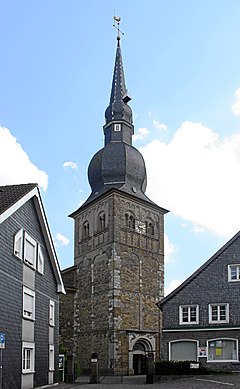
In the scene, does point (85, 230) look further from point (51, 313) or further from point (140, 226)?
point (51, 313)

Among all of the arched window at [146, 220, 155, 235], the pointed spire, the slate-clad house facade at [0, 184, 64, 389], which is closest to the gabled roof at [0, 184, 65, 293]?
the slate-clad house facade at [0, 184, 64, 389]

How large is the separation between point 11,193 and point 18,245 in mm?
1930

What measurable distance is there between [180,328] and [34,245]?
1418cm

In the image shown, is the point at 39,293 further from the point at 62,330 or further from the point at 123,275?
the point at 62,330

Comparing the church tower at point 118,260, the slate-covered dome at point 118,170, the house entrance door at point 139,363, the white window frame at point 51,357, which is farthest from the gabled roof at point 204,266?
the slate-covered dome at point 118,170

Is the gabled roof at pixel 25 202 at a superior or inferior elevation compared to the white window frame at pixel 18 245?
superior

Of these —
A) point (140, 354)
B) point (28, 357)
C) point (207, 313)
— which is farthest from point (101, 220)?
point (28, 357)

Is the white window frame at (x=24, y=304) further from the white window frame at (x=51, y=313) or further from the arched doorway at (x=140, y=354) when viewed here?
the arched doorway at (x=140, y=354)

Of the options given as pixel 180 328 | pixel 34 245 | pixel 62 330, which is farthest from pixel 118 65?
pixel 34 245

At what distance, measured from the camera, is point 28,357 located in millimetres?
22891

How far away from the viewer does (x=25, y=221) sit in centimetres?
2270

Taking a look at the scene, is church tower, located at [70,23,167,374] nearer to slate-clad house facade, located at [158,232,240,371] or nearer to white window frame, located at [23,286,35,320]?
slate-clad house facade, located at [158,232,240,371]

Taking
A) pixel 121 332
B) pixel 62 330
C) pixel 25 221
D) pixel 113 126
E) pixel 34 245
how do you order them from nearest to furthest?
pixel 25 221 → pixel 34 245 → pixel 121 332 → pixel 62 330 → pixel 113 126

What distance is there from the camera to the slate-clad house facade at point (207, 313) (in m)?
33.8
